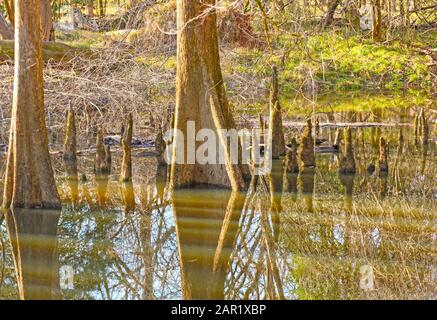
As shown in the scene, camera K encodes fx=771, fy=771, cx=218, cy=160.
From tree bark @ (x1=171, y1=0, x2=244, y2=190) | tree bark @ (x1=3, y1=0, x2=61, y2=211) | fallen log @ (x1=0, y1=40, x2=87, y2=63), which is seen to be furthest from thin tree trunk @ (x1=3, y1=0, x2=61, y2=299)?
fallen log @ (x1=0, y1=40, x2=87, y2=63)

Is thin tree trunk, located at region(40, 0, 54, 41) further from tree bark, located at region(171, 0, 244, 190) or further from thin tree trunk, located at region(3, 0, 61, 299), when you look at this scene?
thin tree trunk, located at region(3, 0, 61, 299)

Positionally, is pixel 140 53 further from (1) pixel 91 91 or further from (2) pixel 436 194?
(2) pixel 436 194

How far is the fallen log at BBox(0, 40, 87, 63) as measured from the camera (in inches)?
754

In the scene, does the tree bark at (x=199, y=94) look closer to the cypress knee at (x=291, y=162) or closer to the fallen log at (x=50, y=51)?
the cypress knee at (x=291, y=162)

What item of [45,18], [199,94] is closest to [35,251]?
[199,94]

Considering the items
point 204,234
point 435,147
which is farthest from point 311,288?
point 435,147

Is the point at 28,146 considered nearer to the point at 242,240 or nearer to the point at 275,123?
the point at 242,240

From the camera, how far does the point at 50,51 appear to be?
20.8 metres

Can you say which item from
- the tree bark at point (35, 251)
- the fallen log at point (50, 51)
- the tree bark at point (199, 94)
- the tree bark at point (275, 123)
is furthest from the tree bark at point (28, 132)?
the fallen log at point (50, 51)

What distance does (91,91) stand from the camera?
55.0ft

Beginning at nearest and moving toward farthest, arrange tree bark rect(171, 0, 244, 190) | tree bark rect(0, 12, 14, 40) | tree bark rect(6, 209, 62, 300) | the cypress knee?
tree bark rect(6, 209, 62, 300) < tree bark rect(171, 0, 244, 190) < the cypress knee < tree bark rect(0, 12, 14, 40)

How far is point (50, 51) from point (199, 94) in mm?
9514

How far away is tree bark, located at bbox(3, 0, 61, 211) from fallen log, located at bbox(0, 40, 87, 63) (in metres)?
8.34

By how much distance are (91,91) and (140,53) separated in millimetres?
3176
